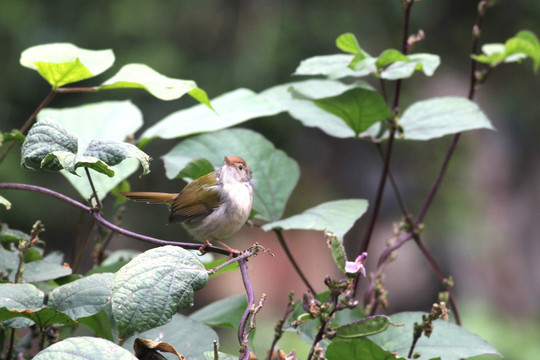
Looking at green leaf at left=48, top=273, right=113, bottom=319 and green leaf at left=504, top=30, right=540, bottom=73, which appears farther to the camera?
green leaf at left=504, top=30, right=540, bottom=73

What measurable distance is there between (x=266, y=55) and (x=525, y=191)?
3.03 metres

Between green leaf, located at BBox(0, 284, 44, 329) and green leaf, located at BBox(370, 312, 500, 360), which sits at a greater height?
green leaf, located at BBox(0, 284, 44, 329)

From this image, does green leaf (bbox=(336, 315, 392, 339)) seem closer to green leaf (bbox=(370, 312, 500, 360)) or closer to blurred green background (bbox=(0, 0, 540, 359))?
green leaf (bbox=(370, 312, 500, 360))

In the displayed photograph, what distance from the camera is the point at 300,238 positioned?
24.2 feet

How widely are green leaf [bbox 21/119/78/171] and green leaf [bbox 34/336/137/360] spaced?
25 centimetres

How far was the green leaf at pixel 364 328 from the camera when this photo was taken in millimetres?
921

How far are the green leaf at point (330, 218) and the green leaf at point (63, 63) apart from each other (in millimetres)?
464

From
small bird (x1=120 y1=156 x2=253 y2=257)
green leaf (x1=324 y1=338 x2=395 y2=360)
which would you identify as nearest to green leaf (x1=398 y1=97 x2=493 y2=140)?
small bird (x1=120 y1=156 x2=253 y2=257)

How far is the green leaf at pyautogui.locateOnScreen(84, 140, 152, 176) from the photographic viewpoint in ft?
2.71

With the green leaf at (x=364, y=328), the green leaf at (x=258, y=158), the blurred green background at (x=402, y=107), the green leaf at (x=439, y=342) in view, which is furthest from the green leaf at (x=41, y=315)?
the blurred green background at (x=402, y=107)

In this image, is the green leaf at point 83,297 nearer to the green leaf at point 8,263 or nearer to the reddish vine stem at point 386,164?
the green leaf at point 8,263

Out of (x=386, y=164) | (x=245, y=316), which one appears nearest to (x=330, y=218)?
(x=386, y=164)

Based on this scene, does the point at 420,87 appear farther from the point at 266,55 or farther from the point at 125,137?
the point at 125,137

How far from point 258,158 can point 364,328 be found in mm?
692
